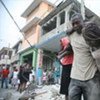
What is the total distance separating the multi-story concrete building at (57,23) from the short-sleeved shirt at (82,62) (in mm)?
14269

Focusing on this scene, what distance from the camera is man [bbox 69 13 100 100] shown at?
309 cm

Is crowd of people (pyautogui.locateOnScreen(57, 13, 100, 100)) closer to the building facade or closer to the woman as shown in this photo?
the woman

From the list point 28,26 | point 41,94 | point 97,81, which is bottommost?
point 41,94

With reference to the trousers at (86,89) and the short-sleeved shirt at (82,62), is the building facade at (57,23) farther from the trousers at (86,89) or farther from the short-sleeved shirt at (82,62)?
the trousers at (86,89)

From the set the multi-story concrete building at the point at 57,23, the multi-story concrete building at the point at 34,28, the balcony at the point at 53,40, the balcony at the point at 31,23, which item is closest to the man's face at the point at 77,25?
the multi-story concrete building at the point at 57,23

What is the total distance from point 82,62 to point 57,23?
18.9 metres

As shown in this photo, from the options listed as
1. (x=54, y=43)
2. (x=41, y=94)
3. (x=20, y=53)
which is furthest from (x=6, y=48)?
(x=41, y=94)

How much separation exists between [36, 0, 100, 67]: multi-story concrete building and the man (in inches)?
562

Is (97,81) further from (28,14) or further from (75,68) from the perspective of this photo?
(28,14)

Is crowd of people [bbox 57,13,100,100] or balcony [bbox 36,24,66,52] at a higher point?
balcony [bbox 36,24,66,52]

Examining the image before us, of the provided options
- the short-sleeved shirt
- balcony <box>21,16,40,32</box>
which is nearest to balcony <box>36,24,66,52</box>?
balcony <box>21,16,40,32</box>

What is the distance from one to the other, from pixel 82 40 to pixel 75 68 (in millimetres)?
348

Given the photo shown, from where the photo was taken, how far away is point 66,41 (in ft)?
12.1

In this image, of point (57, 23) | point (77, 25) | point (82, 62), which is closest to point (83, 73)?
point (82, 62)
